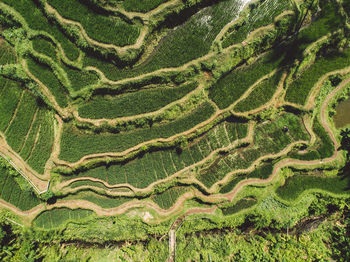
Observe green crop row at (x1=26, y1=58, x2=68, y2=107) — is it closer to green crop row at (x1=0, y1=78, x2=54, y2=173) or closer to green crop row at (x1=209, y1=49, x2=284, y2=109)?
green crop row at (x1=0, y1=78, x2=54, y2=173)

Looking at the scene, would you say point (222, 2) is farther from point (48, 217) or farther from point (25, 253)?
point (25, 253)

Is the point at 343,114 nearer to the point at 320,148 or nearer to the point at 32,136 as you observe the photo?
the point at 320,148

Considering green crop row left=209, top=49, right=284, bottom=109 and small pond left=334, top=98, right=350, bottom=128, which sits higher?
green crop row left=209, top=49, right=284, bottom=109

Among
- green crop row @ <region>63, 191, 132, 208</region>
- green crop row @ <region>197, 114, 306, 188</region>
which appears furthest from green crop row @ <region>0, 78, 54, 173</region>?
green crop row @ <region>197, 114, 306, 188</region>

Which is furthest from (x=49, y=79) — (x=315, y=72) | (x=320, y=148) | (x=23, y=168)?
(x=320, y=148)

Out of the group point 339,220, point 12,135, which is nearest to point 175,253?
Result: point 339,220
